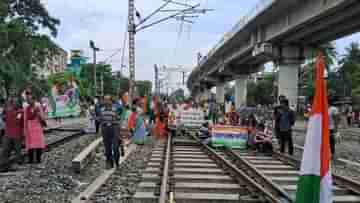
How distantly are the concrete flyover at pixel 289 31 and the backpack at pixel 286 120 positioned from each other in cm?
671

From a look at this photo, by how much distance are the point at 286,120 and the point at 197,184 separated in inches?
221

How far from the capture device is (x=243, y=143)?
14633 mm

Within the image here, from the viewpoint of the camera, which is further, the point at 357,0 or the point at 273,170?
the point at 357,0

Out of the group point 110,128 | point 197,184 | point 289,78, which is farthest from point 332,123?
point 289,78

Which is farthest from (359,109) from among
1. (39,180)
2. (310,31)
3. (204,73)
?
(39,180)

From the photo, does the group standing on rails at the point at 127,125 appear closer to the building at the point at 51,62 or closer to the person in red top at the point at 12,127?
the person in red top at the point at 12,127

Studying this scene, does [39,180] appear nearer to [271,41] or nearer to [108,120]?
[108,120]

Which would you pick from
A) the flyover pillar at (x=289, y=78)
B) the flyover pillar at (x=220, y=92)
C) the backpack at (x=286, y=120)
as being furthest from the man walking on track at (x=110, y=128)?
Result: the flyover pillar at (x=220, y=92)

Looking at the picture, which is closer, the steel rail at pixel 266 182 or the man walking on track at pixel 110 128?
the steel rail at pixel 266 182

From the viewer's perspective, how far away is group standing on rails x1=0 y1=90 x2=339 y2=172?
9727 millimetres

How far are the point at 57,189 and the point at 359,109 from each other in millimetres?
38902

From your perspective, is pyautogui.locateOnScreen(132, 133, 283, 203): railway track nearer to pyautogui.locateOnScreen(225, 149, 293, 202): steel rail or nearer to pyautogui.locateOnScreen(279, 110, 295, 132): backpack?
pyautogui.locateOnScreen(225, 149, 293, 202): steel rail

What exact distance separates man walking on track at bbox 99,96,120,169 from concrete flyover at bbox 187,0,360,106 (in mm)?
11331

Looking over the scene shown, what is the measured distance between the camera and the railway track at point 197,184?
669 centimetres
